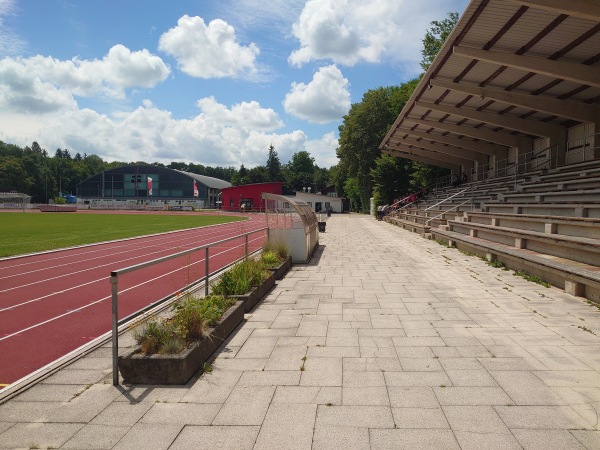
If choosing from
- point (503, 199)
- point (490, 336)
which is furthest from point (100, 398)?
point (503, 199)

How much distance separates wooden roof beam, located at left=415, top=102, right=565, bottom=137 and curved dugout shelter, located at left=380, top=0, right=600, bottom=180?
5 centimetres

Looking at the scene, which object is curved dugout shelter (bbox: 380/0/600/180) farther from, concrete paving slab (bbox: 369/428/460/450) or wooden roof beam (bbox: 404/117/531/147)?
concrete paving slab (bbox: 369/428/460/450)

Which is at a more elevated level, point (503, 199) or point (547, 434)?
point (503, 199)

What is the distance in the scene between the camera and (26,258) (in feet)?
46.2

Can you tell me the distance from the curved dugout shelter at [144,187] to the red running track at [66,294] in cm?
8794

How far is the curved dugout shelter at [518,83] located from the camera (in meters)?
12.9

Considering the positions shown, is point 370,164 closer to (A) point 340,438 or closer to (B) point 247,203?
(B) point 247,203

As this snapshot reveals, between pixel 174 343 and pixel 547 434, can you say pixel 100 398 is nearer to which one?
pixel 174 343

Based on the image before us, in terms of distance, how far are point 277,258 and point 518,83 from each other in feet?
48.2

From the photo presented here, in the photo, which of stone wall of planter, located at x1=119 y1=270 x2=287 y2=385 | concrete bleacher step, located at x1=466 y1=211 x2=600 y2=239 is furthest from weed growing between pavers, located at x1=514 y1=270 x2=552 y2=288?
stone wall of planter, located at x1=119 y1=270 x2=287 y2=385

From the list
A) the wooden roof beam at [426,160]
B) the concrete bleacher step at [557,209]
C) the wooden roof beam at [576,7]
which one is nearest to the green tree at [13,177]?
the wooden roof beam at [426,160]

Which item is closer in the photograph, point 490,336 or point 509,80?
point 490,336

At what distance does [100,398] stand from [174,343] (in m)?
0.86

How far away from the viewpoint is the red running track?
5.76 metres
